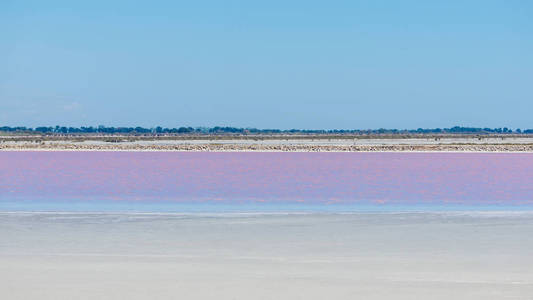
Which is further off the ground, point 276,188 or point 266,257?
point 266,257

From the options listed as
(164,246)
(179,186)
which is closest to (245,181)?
(179,186)

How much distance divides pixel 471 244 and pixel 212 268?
3.95m

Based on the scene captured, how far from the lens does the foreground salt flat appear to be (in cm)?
846

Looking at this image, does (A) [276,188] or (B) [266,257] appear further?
(A) [276,188]

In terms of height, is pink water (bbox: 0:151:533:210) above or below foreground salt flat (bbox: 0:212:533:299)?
below

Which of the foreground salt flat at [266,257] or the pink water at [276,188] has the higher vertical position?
the foreground salt flat at [266,257]

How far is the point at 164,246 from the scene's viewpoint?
11.5 metres

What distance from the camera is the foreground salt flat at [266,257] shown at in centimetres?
846

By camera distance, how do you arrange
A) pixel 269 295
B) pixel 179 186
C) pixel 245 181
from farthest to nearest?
pixel 245 181 < pixel 179 186 < pixel 269 295

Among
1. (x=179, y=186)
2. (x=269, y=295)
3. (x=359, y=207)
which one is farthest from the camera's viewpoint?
(x=179, y=186)

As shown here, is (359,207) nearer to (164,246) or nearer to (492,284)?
(164,246)

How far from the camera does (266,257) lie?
10.5 metres

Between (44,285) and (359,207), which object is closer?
(44,285)

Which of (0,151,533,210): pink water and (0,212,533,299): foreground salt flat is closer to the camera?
(0,212,533,299): foreground salt flat
